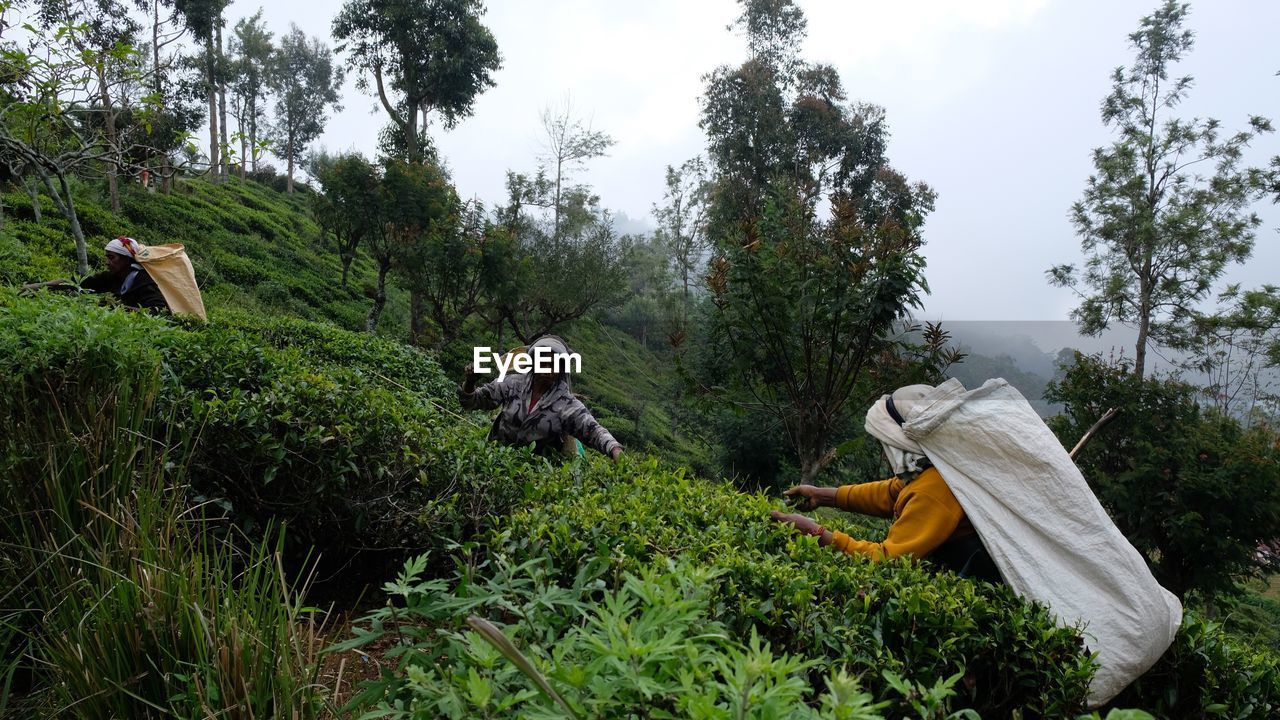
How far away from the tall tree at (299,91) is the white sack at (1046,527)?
1783 inches

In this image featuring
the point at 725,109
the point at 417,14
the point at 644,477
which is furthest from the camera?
the point at 725,109

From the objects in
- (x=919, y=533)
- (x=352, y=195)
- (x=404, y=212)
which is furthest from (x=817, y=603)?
(x=352, y=195)

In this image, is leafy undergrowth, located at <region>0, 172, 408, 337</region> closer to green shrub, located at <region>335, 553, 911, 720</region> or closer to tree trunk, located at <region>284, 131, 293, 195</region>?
tree trunk, located at <region>284, 131, 293, 195</region>

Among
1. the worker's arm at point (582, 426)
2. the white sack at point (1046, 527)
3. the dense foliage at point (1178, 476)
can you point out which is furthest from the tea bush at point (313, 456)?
the dense foliage at point (1178, 476)

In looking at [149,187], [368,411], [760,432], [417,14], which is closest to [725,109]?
[417,14]

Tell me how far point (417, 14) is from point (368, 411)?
22040mm

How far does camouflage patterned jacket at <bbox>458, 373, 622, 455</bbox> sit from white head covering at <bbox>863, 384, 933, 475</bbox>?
1585 millimetres

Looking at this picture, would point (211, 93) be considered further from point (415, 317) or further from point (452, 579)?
point (452, 579)

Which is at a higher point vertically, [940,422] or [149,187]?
[149,187]

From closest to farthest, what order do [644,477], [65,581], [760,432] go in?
[65,581] < [644,477] < [760,432]

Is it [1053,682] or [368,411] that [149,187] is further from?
[1053,682]

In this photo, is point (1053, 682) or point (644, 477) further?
point (644, 477)

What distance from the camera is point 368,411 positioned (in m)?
3.01

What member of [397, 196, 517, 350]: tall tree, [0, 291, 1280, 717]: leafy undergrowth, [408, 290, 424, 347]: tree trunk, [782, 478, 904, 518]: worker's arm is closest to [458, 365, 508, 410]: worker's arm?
[0, 291, 1280, 717]: leafy undergrowth
